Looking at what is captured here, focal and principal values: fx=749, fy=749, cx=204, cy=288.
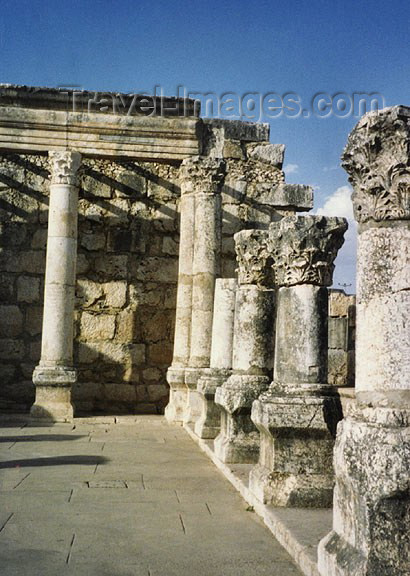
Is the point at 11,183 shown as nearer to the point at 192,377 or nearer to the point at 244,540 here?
the point at 192,377

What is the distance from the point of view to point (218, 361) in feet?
34.4

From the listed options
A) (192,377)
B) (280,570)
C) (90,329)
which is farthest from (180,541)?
(90,329)

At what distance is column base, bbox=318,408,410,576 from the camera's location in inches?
147

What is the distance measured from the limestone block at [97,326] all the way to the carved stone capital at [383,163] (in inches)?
408

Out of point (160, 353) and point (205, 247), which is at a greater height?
point (205, 247)

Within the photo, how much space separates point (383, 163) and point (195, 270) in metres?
8.88

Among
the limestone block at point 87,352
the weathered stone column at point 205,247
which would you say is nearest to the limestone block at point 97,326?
the limestone block at point 87,352

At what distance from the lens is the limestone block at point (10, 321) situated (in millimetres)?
14109

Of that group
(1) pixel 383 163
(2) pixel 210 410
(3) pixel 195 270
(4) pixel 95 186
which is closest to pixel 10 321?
(4) pixel 95 186

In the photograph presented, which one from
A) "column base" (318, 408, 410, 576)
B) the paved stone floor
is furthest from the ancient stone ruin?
"column base" (318, 408, 410, 576)

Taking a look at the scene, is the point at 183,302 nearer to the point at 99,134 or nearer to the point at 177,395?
the point at 177,395

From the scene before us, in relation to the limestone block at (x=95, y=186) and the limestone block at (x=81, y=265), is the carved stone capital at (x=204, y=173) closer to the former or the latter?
the limestone block at (x=95, y=186)

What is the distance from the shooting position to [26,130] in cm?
1326

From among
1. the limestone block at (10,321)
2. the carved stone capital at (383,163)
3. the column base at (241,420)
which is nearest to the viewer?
the carved stone capital at (383,163)
